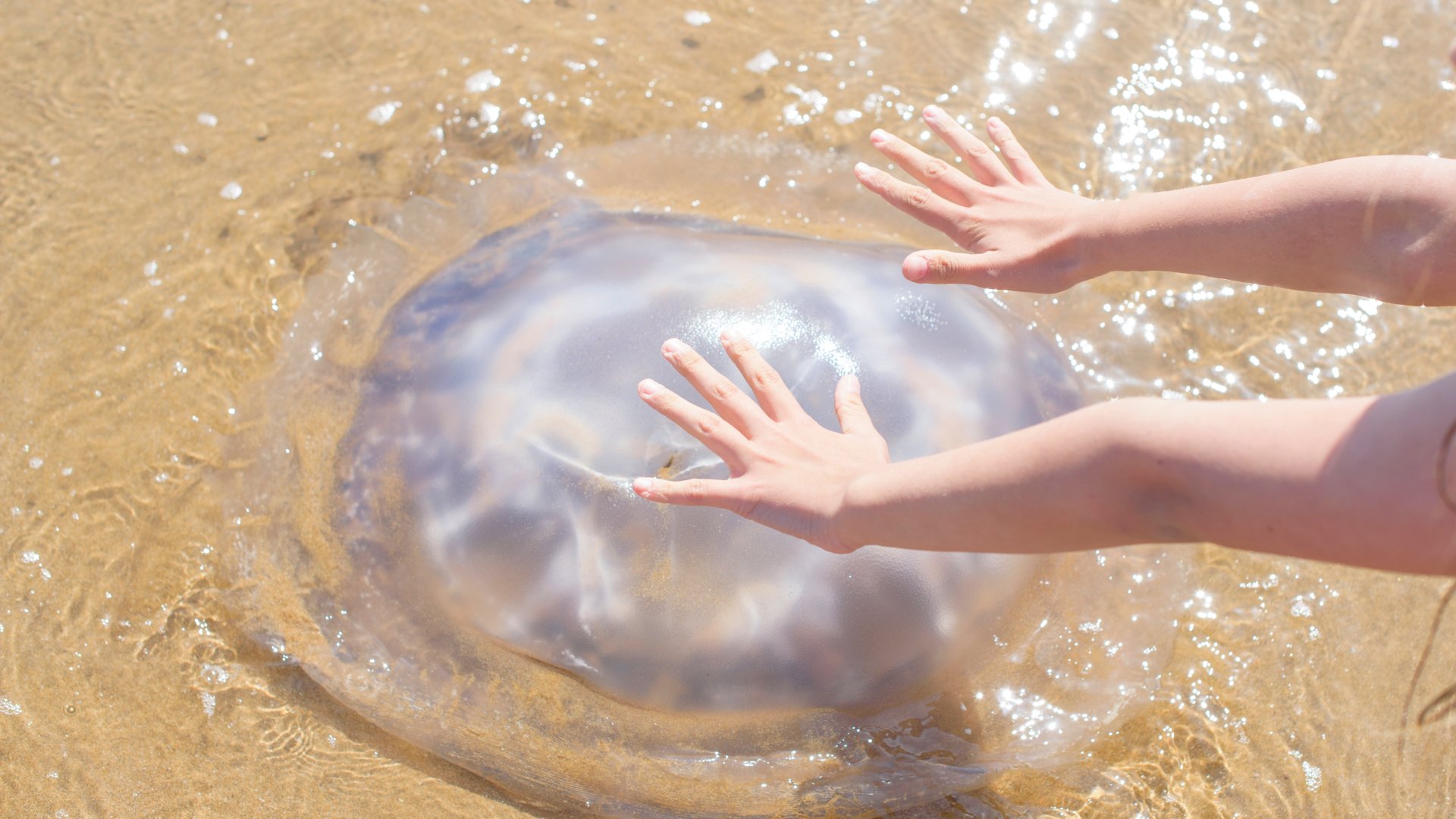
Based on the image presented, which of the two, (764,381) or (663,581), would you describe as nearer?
(764,381)

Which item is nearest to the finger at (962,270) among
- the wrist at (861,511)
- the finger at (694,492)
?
the wrist at (861,511)

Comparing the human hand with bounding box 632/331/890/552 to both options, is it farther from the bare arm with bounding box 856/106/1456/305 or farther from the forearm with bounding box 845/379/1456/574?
the bare arm with bounding box 856/106/1456/305

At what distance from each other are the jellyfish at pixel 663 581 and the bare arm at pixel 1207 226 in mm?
300

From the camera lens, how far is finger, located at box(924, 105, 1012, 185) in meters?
2.33

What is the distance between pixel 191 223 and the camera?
3051mm

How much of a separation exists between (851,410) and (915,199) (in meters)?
0.52

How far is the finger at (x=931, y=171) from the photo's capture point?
2.30m

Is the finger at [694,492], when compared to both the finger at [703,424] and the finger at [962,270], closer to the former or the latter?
the finger at [703,424]

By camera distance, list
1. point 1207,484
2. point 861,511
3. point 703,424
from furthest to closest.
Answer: point 703,424
point 861,511
point 1207,484

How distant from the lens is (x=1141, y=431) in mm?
1534

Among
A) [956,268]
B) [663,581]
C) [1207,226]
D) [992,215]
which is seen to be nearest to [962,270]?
[956,268]

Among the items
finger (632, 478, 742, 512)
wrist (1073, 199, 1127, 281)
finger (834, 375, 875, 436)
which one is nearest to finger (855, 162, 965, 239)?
wrist (1073, 199, 1127, 281)

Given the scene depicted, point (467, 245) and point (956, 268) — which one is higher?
point (956, 268)

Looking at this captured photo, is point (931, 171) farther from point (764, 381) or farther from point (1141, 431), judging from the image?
point (1141, 431)
